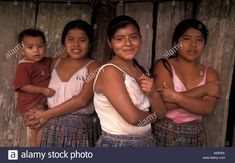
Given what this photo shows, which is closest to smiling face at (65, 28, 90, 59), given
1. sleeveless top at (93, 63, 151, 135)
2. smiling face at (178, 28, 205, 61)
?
sleeveless top at (93, 63, 151, 135)

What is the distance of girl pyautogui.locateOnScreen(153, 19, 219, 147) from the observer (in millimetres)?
2742

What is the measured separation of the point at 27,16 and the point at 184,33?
1.05 m

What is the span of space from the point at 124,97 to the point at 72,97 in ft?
1.55

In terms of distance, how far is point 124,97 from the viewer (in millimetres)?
2428

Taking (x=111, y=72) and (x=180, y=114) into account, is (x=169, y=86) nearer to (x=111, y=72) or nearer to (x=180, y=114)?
(x=180, y=114)

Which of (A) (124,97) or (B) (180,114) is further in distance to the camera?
(B) (180,114)

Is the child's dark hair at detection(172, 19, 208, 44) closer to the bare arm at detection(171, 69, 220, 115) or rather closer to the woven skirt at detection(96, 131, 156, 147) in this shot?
the bare arm at detection(171, 69, 220, 115)

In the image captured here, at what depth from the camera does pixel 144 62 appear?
3.11 meters

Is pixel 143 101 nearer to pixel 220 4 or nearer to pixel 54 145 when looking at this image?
pixel 54 145

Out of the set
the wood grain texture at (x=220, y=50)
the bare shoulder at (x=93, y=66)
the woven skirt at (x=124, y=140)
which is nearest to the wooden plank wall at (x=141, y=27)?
the wood grain texture at (x=220, y=50)

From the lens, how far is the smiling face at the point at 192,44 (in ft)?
9.10

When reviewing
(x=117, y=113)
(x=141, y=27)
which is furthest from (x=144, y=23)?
(x=117, y=113)

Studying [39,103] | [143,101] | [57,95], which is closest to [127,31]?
[143,101]

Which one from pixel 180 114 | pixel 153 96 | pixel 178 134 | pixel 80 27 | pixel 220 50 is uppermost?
pixel 80 27
